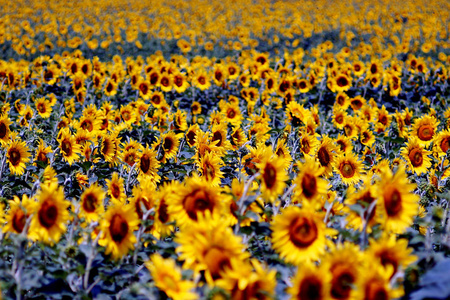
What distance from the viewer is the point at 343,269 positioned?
1.74m

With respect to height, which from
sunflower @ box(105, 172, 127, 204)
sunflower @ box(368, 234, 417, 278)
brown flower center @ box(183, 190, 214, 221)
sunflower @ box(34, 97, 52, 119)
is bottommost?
sunflower @ box(368, 234, 417, 278)

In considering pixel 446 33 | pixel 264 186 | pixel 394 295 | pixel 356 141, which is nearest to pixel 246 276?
pixel 394 295

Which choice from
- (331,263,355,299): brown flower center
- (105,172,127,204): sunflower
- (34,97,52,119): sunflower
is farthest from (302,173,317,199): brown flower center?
(34,97,52,119): sunflower

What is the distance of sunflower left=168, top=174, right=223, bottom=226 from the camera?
221 cm

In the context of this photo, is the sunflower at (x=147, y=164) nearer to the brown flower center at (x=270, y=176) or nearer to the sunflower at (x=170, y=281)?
the brown flower center at (x=270, y=176)

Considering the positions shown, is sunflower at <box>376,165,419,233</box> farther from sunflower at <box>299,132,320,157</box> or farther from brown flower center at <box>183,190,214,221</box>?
sunflower at <box>299,132,320,157</box>

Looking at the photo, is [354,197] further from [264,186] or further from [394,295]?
[394,295]

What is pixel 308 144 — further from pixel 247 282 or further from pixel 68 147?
pixel 247 282

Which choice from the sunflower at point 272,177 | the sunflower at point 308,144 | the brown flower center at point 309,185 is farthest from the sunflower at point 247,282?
the sunflower at point 308,144

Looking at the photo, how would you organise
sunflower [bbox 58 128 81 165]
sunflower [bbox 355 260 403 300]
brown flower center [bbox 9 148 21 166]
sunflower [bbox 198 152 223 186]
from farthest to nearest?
sunflower [bbox 58 128 81 165] < brown flower center [bbox 9 148 21 166] < sunflower [bbox 198 152 223 186] < sunflower [bbox 355 260 403 300]

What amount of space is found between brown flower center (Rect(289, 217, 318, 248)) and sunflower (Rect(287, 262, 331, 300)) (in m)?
0.35

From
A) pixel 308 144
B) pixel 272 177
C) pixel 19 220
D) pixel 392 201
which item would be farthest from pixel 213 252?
pixel 308 144

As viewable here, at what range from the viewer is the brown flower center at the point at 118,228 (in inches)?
88.5

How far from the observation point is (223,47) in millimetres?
16812
